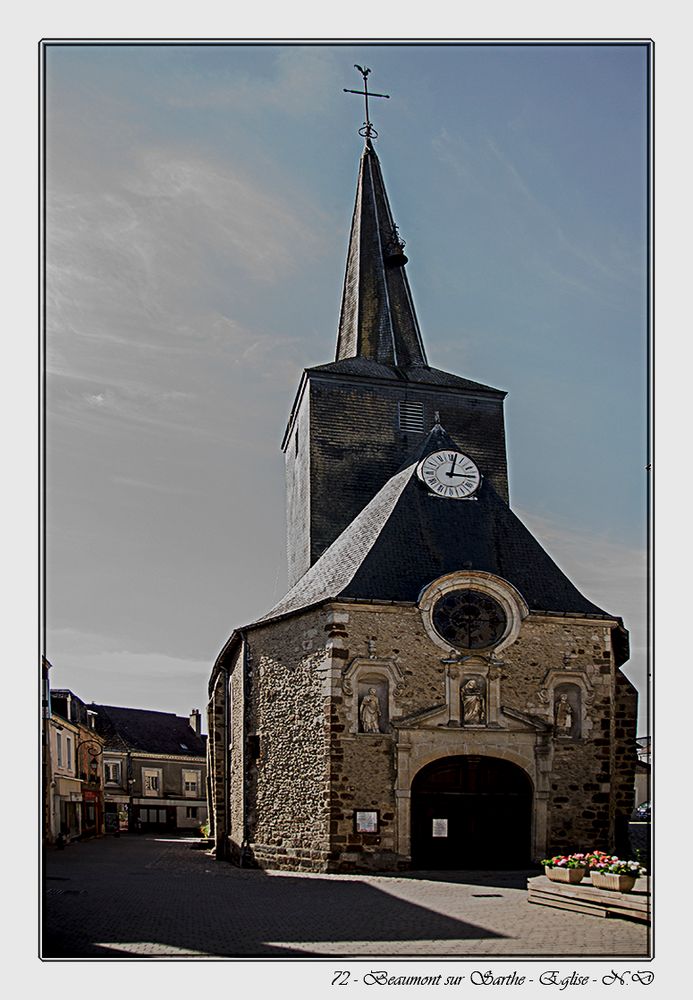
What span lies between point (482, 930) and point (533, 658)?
8.57m

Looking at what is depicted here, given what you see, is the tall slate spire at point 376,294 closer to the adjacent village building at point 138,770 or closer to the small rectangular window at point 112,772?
the adjacent village building at point 138,770

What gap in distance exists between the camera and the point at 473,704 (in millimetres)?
17922

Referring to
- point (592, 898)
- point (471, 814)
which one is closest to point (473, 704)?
point (471, 814)

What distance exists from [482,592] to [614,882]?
7.71m

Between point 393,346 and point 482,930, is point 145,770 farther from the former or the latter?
point 482,930

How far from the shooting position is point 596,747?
18.5 metres

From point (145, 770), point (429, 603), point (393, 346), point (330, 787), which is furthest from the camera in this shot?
point (145, 770)

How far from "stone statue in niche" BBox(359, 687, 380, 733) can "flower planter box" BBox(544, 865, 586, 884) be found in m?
5.44

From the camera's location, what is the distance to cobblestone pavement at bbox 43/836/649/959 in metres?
9.36

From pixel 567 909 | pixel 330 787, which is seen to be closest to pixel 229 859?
pixel 330 787

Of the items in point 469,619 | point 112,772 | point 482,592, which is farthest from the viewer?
point 112,772

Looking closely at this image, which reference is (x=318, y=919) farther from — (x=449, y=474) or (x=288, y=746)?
(x=449, y=474)

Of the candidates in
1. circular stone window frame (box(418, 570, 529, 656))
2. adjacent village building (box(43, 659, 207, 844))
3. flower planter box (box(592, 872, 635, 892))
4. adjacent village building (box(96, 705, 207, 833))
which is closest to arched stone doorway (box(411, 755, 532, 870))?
circular stone window frame (box(418, 570, 529, 656))

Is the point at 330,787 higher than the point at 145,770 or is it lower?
higher
